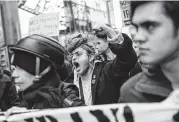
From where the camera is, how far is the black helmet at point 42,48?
2.64m

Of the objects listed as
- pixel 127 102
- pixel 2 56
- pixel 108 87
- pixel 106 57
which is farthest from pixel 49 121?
pixel 2 56

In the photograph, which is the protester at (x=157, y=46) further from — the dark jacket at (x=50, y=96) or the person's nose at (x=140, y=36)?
the dark jacket at (x=50, y=96)

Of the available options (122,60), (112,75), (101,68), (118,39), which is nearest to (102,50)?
(101,68)

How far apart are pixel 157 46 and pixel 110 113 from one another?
0.59m

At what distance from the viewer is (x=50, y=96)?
254cm

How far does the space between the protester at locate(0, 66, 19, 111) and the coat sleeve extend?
1871 millimetres

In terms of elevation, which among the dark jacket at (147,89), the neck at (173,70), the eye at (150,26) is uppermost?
the eye at (150,26)

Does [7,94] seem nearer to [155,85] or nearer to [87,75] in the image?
[87,75]

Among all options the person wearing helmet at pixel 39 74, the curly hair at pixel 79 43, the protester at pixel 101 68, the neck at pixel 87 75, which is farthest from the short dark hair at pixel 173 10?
the curly hair at pixel 79 43

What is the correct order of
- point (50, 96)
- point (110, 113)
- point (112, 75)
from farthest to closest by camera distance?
point (112, 75)
point (50, 96)
point (110, 113)

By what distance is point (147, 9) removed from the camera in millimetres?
1786

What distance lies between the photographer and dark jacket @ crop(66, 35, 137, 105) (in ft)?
8.77

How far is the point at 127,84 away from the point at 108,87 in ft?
3.75

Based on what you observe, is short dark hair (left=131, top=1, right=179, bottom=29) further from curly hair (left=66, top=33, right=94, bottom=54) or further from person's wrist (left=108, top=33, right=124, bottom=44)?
curly hair (left=66, top=33, right=94, bottom=54)
